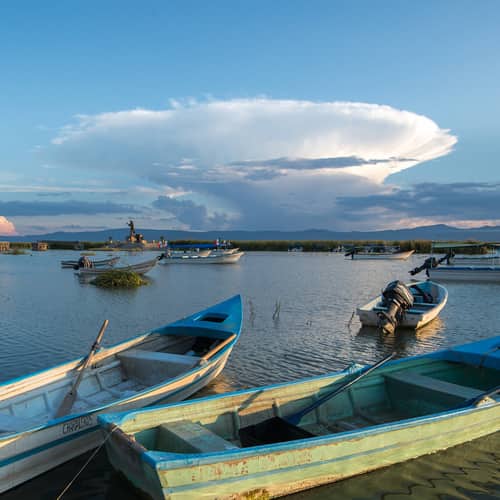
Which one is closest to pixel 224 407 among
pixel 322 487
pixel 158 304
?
pixel 322 487

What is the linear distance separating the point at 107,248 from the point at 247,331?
311ft

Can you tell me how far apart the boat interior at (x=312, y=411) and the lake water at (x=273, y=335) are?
954 millimetres

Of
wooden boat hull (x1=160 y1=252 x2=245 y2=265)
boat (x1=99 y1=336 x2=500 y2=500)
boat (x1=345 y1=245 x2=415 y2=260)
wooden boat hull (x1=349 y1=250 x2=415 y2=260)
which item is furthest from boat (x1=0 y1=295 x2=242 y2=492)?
boat (x1=345 y1=245 x2=415 y2=260)

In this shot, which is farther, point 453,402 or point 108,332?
point 108,332

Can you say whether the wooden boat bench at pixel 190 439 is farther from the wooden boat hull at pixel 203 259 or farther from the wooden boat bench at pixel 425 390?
the wooden boat hull at pixel 203 259

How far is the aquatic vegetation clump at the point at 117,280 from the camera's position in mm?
32688

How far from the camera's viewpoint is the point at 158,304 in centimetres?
2469

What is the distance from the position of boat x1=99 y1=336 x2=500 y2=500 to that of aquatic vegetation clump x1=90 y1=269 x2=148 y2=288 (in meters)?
26.0

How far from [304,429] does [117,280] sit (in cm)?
2709

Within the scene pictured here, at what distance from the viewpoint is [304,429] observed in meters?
7.77

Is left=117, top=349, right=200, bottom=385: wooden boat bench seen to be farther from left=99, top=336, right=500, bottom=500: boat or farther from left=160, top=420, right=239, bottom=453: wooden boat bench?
left=160, top=420, right=239, bottom=453: wooden boat bench

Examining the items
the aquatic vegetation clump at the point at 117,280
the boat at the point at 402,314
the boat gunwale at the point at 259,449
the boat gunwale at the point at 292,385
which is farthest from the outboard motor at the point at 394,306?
A: the aquatic vegetation clump at the point at 117,280

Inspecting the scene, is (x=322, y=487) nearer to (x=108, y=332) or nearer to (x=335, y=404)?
(x=335, y=404)

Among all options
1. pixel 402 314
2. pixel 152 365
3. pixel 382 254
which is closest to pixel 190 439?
pixel 152 365
